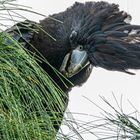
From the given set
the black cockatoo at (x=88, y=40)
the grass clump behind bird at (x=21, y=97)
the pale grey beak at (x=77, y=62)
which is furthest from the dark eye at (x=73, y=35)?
the grass clump behind bird at (x=21, y=97)

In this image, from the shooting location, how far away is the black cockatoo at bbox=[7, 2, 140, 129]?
2.54 metres

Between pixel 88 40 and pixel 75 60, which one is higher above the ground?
pixel 88 40

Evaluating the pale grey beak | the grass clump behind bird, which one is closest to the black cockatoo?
the pale grey beak

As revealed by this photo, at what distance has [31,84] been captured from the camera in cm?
159

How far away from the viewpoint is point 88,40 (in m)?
2.92

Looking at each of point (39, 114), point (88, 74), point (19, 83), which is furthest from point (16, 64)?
point (88, 74)

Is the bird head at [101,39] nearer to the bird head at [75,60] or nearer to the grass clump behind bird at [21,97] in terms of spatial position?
→ the bird head at [75,60]

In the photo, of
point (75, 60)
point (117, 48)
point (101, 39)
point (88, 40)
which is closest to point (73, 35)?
point (88, 40)

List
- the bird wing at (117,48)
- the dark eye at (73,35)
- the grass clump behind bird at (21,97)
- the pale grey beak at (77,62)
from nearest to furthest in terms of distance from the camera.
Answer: the grass clump behind bird at (21,97) → the bird wing at (117,48) → the pale grey beak at (77,62) → the dark eye at (73,35)

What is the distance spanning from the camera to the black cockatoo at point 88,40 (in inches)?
99.9

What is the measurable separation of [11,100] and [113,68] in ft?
3.59

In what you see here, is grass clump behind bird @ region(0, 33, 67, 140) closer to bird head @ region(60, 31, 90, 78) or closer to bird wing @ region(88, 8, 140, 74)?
bird wing @ region(88, 8, 140, 74)

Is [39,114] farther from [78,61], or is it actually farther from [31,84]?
[78,61]

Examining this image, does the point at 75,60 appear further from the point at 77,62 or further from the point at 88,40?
the point at 88,40
